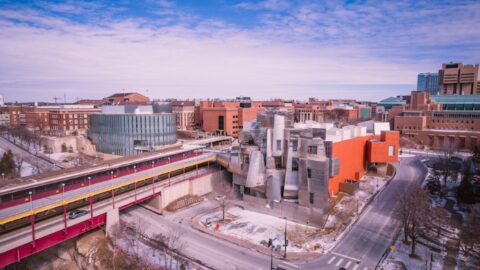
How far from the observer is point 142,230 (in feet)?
132

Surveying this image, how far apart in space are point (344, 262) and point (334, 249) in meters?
2.87

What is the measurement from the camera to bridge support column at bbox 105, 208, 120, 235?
3796 centimetres

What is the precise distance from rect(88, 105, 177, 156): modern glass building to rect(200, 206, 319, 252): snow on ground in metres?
47.4

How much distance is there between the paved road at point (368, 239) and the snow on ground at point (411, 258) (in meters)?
1.15

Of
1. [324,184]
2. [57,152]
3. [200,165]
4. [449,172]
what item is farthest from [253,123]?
[57,152]

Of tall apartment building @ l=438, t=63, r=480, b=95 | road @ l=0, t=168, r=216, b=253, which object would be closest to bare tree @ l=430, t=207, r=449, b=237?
road @ l=0, t=168, r=216, b=253

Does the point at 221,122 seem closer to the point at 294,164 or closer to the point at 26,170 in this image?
the point at 26,170

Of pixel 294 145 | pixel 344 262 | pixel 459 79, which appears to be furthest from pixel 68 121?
pixel 459 79

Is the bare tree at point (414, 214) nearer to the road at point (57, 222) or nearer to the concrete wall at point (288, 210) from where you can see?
the concrete wall at point (288, 210)

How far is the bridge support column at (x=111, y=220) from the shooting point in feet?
125

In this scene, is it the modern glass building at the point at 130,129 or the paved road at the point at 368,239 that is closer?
the paved road at the point at 368,239

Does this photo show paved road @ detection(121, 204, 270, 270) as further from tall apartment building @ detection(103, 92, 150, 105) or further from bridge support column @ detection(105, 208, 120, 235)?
tall apartment building @ detection(103, 92, 150, 105)

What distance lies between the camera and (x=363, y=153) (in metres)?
63.8

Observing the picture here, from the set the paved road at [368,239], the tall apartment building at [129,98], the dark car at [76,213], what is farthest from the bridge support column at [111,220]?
the tall apartment building at [129,98]
